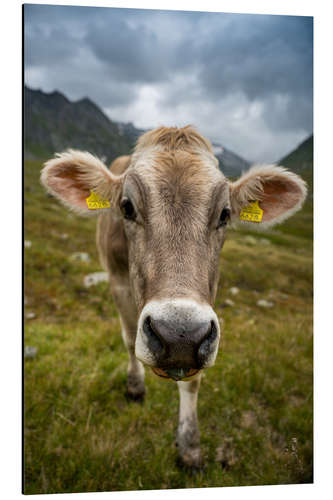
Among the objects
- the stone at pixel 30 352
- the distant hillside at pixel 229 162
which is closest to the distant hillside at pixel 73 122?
the distant hillside at pixel 229 162

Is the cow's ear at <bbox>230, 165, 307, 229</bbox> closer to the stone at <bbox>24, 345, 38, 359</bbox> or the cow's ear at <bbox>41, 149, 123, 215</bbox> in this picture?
the cow's ear at <bbox>41, 149, 123, 215</bbox>

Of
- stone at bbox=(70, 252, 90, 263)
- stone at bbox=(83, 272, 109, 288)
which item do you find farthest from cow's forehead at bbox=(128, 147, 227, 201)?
stone at bbox=(70, 252, 90, 263)

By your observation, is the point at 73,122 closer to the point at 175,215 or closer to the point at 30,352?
the point at 30,352

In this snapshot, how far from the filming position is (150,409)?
3.02 m

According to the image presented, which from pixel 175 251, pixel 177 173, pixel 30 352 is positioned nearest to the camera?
pixel 175 251

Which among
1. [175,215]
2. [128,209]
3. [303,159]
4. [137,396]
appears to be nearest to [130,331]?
[137,396]

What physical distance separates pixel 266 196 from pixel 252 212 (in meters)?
0.18

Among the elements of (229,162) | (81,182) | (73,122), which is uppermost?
(73,122)

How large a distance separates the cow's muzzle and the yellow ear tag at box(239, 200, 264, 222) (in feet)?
3.99

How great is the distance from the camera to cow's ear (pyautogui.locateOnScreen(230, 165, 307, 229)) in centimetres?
233

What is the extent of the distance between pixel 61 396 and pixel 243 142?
3.29 meters

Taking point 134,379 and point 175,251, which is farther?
point 134,379

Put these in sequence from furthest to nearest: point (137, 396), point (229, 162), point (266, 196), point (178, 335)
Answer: point (137, 396)
point (229, 162)
point (266, 196)
point (178, 335)

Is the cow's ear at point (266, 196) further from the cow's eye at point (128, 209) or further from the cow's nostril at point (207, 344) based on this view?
the cow's nostril at point (207, 344)
